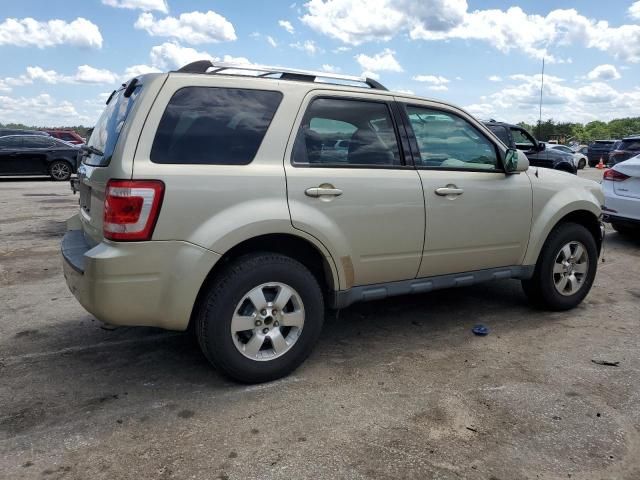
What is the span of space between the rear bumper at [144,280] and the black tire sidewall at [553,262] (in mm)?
2978

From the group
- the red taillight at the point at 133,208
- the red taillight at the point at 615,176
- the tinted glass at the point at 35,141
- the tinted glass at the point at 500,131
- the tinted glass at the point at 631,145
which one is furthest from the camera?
the tinted glass at the point at 35,141

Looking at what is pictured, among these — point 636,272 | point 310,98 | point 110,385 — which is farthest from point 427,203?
point 636,272

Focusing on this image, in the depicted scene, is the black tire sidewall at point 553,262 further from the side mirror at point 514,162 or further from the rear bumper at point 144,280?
the rear bumper at point 144,280

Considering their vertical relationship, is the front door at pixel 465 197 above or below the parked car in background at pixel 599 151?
above

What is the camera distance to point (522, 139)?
13672mm

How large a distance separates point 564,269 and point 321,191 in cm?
262

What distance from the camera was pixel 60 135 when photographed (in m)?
23.8

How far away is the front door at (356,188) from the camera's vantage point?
3.47m

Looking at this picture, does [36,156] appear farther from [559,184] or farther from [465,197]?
[559,184]

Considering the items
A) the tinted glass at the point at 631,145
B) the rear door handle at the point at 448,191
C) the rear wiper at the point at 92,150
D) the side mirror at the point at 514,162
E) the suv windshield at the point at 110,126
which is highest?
the suv windshield at the point at 110,126

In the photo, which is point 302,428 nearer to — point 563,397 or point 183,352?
point 183,352

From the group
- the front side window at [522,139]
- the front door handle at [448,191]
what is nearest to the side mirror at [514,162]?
the front door handle at [448,191]

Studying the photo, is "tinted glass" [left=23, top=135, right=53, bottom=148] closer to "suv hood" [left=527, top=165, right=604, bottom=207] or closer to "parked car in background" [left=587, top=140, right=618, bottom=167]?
"suv hood" [left=527, top=165, right=604, bottom=207]

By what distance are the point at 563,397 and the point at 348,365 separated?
1361 mm
